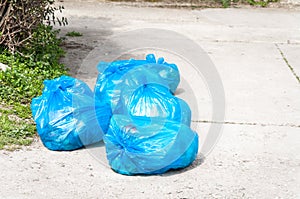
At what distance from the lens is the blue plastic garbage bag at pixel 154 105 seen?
16.8 feet

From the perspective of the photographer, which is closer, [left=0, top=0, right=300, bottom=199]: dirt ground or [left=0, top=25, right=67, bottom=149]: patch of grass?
[left=0, top=0, right=300, bottom=199]: dirt ground

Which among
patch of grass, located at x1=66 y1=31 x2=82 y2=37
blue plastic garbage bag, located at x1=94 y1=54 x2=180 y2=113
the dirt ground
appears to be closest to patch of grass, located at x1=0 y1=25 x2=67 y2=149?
the dirt ground

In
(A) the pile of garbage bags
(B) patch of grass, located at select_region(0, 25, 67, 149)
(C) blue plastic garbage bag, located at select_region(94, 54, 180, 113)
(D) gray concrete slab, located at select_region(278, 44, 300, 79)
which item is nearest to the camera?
(A) the pile of garbage bags

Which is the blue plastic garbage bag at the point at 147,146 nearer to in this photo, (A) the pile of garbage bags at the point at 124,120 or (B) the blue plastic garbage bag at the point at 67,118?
(A) the pile of garbage bags at the point at 124,120

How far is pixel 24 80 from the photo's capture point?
6215mm

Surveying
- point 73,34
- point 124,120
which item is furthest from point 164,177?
point 73,34

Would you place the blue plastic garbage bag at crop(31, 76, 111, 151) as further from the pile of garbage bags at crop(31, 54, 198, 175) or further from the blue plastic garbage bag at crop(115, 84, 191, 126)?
the blue plastic garbage bag at crop(115, 84, 191, 126)

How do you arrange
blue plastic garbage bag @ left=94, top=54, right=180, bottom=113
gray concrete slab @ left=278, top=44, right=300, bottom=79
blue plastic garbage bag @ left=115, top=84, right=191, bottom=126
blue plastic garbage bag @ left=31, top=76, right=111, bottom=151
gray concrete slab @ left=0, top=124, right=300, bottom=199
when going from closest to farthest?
gray concrete slab @ left=0, top=124, right=300, bottom=199, blue plastic garbage bag @ left=31, top=76, right=111, bottom=151, blue plastic garbage bag @ left=115, top=84, right=191, bottom=126, blue plastic garbage bag @ left=94, top=54, right=180, bottom=113, gray concrete slab @ left=278, top=44, right=300, bottom=79

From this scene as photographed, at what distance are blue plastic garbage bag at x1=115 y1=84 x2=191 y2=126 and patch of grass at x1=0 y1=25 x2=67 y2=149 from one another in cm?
90

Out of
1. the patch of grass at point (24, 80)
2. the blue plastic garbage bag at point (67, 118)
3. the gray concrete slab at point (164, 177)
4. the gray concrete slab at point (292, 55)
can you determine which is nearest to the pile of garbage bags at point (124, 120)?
the blue plastic garbage bag at point (67, 118)

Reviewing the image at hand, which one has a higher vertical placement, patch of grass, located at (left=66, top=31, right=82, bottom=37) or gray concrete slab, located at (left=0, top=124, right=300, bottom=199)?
patch of grass, located at (left=66, top=31, right=82, bottom=37)

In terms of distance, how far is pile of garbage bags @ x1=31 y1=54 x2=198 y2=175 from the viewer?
461 centimetres

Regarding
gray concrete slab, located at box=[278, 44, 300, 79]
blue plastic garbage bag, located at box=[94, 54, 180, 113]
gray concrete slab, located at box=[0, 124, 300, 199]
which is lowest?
gray concrete slab, located at box=[0, 124, 300, 199]

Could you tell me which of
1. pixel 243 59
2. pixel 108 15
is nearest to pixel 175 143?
pixel 243 59
